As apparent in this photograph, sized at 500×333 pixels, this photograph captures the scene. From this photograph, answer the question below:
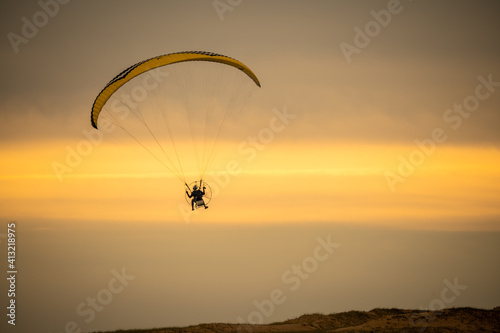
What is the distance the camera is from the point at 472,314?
4531cm

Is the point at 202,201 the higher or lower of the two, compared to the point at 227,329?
higher

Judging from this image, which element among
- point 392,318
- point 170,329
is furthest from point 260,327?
point 392,318

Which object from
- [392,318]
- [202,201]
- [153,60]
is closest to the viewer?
[153,60]

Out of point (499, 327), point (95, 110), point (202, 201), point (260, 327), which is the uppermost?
point (95, 110)

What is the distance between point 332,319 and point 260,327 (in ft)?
23.8

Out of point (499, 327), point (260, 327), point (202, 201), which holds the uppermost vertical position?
point (202, 201)

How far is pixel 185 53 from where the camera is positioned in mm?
40406

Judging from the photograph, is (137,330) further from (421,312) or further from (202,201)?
(421,312)

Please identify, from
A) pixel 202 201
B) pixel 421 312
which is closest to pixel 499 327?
pixel 421 312

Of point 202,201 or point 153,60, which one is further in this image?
point 202,201

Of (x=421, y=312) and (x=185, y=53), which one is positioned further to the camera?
(x=421, y=312)

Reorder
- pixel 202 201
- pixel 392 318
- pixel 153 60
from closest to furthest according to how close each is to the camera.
A: pixel 153 60, pixel 202 201, pixel 392 318

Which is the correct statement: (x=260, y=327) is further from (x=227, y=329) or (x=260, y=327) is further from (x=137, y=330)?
(x=137, y=330)

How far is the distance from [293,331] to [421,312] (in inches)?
448
